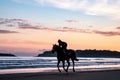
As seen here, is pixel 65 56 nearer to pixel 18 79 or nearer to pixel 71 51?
pixel 71 51

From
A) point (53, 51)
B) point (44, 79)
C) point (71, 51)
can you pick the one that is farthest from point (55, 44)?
point (44, 79)

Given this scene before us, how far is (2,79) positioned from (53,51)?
8.84 meters

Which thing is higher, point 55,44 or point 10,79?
point 55,44

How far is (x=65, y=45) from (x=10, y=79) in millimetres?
8980

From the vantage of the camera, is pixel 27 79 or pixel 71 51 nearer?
pixel 27 79

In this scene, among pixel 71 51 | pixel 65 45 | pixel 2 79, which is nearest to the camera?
pixel 2 79

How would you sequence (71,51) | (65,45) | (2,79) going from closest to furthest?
(2,79) < (65,45) < (71,51)

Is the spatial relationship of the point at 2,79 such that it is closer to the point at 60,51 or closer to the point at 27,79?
the point at 27,79

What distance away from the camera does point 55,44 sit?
2691cm

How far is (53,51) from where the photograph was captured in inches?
1061

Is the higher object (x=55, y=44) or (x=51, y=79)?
(x=55, y=44)

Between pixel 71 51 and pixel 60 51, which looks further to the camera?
pixel 71 51

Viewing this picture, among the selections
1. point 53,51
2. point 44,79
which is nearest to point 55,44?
point 53,51

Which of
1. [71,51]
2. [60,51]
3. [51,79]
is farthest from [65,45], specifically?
[51,79]
